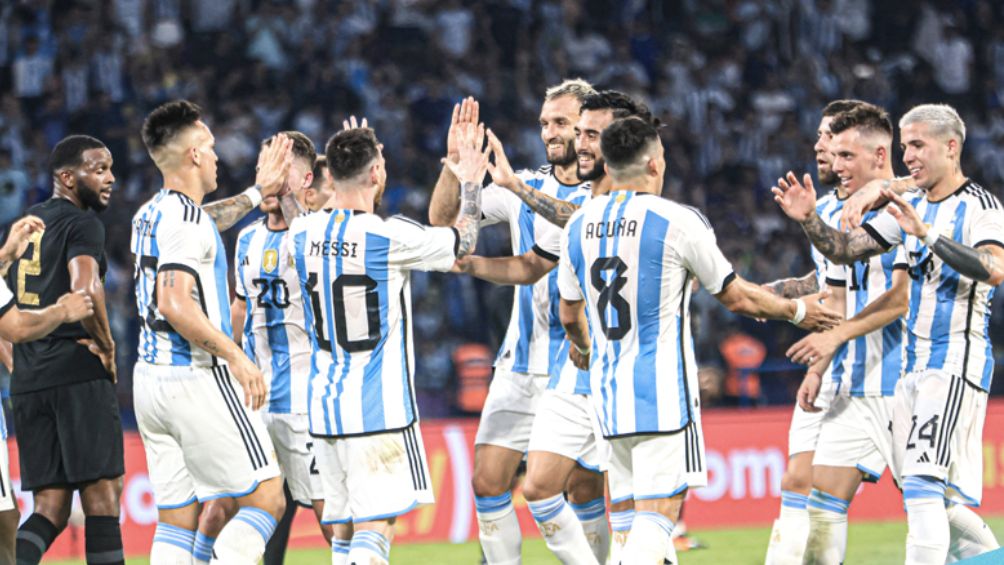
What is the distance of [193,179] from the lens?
716 centimetres

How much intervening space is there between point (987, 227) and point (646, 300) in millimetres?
1925

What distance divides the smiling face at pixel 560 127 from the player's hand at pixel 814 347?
174 centimetres

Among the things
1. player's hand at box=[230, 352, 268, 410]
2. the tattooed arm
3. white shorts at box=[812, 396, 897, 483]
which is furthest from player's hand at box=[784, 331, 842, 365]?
player's hand at box=[230, 352, 268, 410]

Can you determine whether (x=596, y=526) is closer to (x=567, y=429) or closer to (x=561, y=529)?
(x=561, y=529)

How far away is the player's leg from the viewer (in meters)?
7.77

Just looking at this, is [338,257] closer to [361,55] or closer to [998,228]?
[998,228]

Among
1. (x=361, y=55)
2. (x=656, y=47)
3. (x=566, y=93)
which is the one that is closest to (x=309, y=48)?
(x=361, y=55)

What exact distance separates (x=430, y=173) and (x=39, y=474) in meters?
9.40

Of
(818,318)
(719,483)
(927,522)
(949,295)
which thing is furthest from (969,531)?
(719,483)

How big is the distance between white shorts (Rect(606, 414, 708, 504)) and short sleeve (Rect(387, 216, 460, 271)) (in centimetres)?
119

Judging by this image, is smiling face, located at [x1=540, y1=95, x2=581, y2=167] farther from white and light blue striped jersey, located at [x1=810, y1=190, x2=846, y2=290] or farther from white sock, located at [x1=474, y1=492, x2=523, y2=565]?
white sock, located at [x1=474, y1=492, x2=523, y2=565]

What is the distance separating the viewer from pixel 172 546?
23.1 ft

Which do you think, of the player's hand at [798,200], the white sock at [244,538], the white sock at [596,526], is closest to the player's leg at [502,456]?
the white sock at [596,526]

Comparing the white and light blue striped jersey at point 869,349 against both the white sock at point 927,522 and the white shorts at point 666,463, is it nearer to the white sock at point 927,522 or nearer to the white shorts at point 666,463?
the white sock at point 927,522
